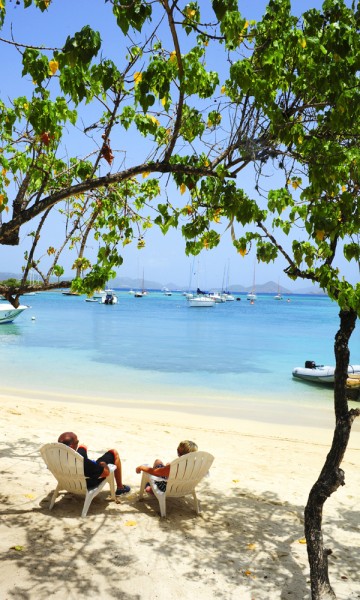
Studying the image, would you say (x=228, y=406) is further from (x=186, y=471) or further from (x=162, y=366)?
(x=186, y=471)

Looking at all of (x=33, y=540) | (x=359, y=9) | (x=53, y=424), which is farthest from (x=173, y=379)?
(x=359, y=9)

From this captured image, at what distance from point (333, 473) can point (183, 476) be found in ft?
6.63

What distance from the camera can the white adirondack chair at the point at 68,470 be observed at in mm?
5383

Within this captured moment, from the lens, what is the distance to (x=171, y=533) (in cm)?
523

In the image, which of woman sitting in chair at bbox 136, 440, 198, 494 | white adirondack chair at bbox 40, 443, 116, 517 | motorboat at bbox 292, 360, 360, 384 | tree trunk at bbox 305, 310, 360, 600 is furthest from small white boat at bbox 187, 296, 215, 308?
tree trunk at bbox 305, 310, 360, 600

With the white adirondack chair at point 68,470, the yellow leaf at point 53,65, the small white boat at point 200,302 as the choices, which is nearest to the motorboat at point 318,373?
the white adirondack chair at point 68,470

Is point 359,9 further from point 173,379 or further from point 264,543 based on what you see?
point 173,379

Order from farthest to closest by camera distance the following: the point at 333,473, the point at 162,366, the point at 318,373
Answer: the point at 162,366 < the point at 318,373 < the point at 333,473

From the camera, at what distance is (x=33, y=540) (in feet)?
15.6

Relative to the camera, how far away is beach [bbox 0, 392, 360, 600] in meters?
4.17

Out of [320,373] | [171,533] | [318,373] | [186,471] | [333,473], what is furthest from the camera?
[318,373]

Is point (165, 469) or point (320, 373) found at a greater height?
point (165, 469)

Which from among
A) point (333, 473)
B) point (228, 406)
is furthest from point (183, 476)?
point (228, 406)

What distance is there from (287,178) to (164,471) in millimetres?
3429
